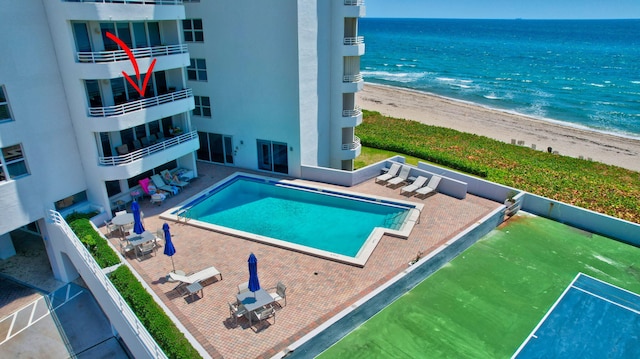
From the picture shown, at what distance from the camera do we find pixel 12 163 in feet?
58.9

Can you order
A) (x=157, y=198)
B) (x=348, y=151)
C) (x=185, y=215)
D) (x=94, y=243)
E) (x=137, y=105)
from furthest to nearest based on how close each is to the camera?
(x=348, y=151)
(x=157, y=198)
(x=185, y=215)
(x=137, y=105)
(x=94, y=243)

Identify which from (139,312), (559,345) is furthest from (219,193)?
(559,345)

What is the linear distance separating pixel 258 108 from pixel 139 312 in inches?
628

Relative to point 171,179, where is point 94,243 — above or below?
below

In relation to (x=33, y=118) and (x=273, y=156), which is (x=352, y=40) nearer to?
(x=273, y=156)

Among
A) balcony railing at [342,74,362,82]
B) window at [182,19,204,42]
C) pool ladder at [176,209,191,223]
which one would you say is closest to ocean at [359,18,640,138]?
balcony railing at [342,74,362,82]

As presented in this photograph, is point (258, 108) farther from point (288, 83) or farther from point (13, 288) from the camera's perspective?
point (13, 288)

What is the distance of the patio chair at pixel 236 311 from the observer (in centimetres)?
1448

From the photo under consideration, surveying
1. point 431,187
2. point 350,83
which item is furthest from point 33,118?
point 431,187

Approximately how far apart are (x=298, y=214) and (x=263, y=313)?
30.0ft

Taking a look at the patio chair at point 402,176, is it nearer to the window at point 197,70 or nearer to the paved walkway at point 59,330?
the window at point 197,70

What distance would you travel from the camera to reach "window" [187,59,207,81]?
2810cm

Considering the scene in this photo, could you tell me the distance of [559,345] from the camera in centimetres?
1512

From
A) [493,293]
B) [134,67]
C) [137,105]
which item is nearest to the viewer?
[493,293]
